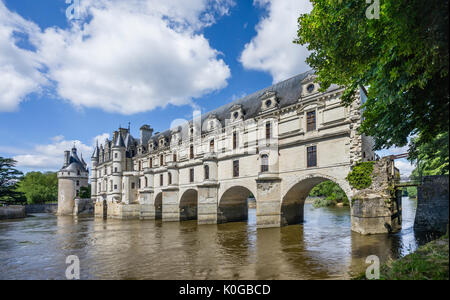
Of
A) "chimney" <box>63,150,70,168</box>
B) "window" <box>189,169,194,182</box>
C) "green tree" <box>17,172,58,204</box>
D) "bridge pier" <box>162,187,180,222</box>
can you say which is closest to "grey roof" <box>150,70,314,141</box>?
"window" <box>189,169,194,182</box>

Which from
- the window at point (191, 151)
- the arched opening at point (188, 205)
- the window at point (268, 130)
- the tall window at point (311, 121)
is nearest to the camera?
the tall window at point (311, 121)

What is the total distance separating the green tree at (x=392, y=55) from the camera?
5344 millimetres

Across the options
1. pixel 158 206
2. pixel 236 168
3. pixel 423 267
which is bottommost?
pixel 158 206

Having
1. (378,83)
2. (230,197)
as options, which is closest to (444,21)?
(378,83)

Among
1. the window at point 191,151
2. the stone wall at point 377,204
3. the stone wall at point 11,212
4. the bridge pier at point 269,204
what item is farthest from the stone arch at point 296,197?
the stone wall at point 11,212

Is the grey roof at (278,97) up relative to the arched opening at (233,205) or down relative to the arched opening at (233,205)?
up

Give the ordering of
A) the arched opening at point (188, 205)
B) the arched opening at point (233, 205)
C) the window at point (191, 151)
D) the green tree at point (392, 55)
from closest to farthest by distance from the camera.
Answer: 1. the green tree at point (392, 55)
2. the arched opening at point (233, 205)
3. the window at point (191, 151)
4. the arched opening at point (188, 205)

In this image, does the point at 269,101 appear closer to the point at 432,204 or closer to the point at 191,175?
the point at 191,175

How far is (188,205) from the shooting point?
32.2m

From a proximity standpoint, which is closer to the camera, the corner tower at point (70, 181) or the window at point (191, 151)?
the window at point (191, 151)

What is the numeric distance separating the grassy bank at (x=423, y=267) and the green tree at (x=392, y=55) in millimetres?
2572

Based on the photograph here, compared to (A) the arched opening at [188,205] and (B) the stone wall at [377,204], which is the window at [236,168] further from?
(B) the stone wall at [377,204]

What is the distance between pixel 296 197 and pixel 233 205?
7549mm

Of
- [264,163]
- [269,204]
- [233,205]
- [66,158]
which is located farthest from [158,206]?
[66,158]
